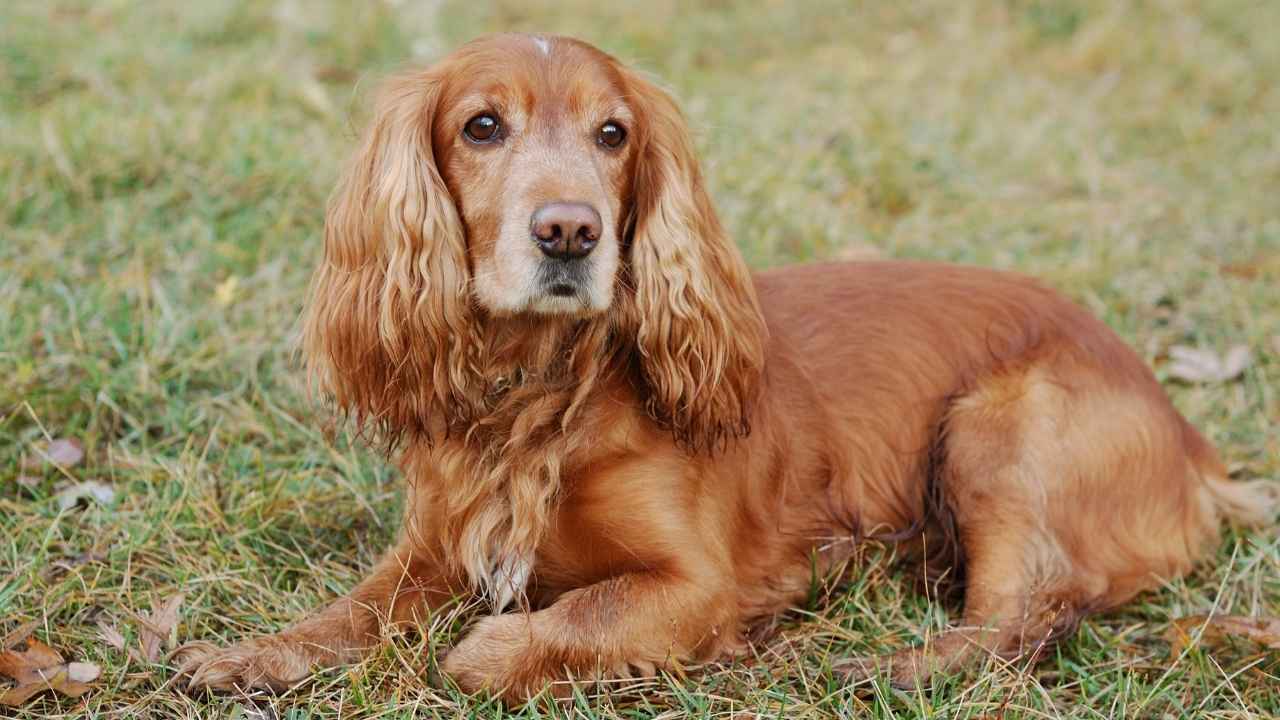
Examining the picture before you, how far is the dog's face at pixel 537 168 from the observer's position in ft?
8.43

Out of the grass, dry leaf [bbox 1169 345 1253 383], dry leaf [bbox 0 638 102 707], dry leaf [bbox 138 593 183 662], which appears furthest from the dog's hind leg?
dry leaf [bbox 0 638 102 707]

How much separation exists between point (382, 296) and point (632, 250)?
54 centimetres

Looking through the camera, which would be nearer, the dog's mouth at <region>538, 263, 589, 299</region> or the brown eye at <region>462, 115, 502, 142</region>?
the dog's mouth at <region>538, 263, 589, 299</region>

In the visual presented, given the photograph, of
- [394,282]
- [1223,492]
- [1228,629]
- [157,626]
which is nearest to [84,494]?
[157,626]

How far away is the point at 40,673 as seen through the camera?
268 centimetres

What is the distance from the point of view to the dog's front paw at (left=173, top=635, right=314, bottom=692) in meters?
2.71

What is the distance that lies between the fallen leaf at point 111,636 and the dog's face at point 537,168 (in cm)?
107

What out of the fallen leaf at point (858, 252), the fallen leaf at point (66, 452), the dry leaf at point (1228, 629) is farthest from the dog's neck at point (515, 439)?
the fallen leaf at point (858, 252)

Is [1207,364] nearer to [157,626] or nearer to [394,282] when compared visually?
[394,282]

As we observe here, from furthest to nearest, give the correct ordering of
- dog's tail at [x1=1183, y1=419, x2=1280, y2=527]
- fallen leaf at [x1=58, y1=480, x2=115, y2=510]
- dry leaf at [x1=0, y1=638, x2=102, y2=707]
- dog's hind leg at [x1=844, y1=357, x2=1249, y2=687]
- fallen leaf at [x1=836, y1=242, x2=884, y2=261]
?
fallen leaf at [x1=836, y1=242, x2=884, y2=261]
dog's tail at [x1=1183, y1=419, x2=1280, y2=527]
fallen leaf at [x1=58, y1=480, x2=115, y2=510]
dog's hind leg at [x1=844, y1=357, x2=1249, y2=687]
dry leaf at [x1=0, y1=638, x2=102, y2=707]

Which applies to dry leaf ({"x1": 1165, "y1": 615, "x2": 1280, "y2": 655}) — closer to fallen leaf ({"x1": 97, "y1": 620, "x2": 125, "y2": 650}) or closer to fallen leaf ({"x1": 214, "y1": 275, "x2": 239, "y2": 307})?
fallen leaf ({"x1": 97, "y1": 620, "x2": 125, "y2": 650})

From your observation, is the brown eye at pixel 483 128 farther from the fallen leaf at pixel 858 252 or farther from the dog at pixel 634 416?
the fallen leaf at pixel 858 252

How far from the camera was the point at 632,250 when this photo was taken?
113 inches

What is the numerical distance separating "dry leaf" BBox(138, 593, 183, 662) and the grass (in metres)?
0.04
